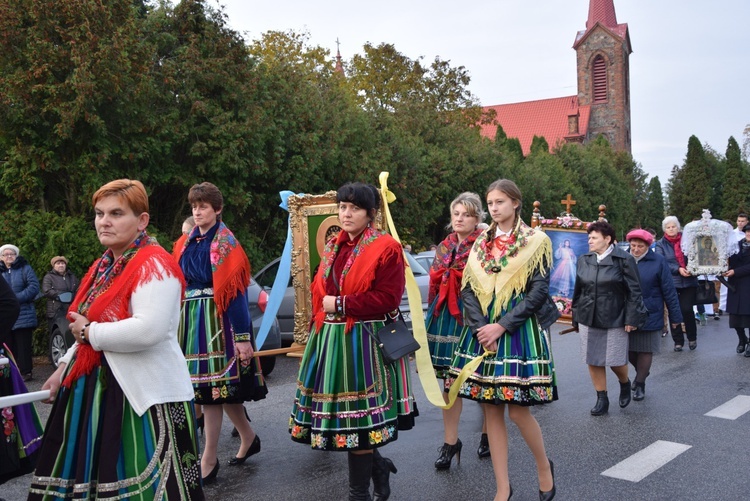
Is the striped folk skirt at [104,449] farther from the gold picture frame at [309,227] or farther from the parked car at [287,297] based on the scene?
the parked car at [287,297]

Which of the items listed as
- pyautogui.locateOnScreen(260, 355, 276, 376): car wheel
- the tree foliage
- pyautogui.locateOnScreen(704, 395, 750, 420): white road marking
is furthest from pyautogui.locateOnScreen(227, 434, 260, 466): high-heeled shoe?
the tree foliage

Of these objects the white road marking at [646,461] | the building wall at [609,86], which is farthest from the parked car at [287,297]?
the building wall at [609,86]

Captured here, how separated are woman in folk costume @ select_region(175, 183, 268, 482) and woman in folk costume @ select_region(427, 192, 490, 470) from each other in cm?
144

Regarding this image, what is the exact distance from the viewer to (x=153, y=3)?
49.8ft

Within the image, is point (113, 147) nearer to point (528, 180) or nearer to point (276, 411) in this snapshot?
point (276, 411)

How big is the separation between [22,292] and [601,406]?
23.7 ft

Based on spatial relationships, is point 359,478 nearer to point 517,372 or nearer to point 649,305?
point 517,372

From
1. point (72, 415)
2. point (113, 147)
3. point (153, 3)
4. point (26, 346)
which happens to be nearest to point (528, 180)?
point (153, 3)

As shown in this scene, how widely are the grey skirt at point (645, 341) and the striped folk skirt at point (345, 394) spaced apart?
4.25m

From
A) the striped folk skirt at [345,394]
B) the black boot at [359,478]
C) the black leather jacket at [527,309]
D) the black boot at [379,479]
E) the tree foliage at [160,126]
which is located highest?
the tree foliage at [160,126]

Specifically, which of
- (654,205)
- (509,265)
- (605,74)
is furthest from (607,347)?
(654,205)

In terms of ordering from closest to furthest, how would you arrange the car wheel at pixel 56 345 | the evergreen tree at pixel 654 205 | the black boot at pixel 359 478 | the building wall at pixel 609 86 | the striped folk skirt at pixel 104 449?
the striped folk skirt at pixel 104 449
the black boot at pixel 359 478
the car wheel at pixel 56 345
the building wall at pixel 609 86
the evergreen tree at pixel 654 205

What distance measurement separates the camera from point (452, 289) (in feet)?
18.3

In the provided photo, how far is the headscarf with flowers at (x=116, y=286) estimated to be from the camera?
2.93 meters
